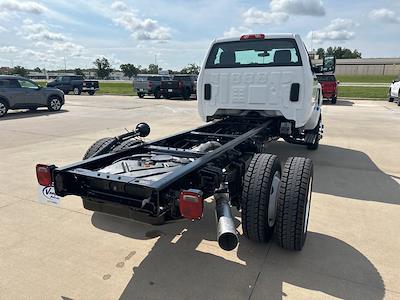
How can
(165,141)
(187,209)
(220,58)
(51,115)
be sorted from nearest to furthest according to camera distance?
(187,209), (165,141), (220,58), (51,115)

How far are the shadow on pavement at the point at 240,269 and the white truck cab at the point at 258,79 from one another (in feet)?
8.37

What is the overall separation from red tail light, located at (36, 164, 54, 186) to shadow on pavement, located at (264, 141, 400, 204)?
3.57m

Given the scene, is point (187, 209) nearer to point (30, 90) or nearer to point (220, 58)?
point (220, 58)

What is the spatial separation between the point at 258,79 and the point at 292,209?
3.10 m

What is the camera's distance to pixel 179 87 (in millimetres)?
22734

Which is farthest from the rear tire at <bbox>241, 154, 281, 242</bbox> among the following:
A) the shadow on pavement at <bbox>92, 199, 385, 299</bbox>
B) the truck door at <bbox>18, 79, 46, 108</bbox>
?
the truck door at <bbox>18, 79, 46, 108</bbox>

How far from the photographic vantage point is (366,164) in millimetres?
6332

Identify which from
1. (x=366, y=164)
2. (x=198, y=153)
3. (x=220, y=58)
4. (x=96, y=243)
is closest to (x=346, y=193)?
(x=366, y=164)

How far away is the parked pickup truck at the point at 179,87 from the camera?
22703mm

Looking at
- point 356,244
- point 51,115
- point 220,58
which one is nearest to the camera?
point 356,244

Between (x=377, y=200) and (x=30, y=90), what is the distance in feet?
46.2

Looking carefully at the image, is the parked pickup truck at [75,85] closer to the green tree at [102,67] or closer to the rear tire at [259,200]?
the rear tire at [259,200]

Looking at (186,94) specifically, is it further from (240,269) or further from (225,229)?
(225,229)

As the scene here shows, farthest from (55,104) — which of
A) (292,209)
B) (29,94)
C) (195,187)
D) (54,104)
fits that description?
(292,209)
